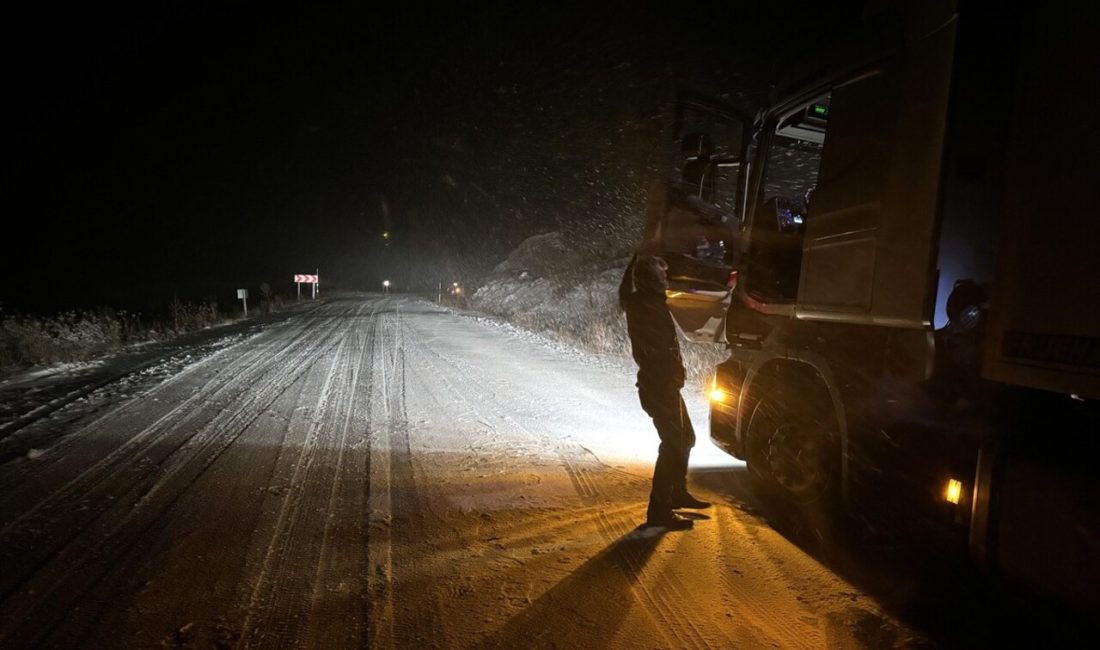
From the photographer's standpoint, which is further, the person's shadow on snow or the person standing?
the person standing

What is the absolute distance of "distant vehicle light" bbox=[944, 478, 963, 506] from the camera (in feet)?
8.79

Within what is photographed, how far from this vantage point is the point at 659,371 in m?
3.89

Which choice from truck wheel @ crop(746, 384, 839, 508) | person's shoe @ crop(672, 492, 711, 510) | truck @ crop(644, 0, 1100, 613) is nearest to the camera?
truck @ crop(644, 0, 1100, 613)

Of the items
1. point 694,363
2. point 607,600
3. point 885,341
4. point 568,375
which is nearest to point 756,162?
point 885,341

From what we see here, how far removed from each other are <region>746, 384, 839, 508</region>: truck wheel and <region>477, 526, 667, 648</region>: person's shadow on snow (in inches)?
46.7

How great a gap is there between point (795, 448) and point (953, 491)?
54.0 inches

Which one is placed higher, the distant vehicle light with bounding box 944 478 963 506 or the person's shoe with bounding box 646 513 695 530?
the distant vehicle light with bounding box 944 478 963 506

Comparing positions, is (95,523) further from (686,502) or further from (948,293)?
(948,293)

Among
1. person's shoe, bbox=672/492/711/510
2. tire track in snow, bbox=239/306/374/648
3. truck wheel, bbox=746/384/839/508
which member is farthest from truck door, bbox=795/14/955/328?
tire track in snow, bbox=239/306/374/648

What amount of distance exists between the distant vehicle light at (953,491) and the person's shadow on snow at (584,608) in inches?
63.8

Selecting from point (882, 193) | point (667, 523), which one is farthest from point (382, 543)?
point (882, 193)

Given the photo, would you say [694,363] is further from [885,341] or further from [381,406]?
[885,341]

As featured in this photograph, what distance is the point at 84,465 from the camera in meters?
5.02

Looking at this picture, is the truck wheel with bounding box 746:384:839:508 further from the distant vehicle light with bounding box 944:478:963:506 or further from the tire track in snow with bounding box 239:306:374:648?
the tire track in snow with bounding box 239:306:374:648
